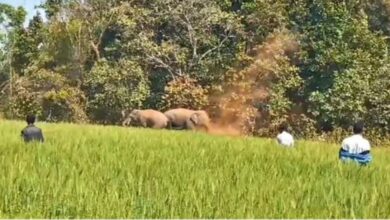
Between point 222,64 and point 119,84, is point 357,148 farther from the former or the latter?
point 119,84

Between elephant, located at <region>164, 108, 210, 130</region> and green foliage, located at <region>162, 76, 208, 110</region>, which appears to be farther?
green foliage, located at <region>162, 76, 208, 110</region>

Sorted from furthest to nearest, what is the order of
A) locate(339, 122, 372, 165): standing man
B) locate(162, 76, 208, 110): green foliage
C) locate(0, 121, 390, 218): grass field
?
locate(162, 76, 208, 110): green foliage < locate(339, 122, 372, 165): standing man < locate(0, 121, 390, 218): grass field

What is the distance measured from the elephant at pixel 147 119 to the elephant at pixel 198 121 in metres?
0.93

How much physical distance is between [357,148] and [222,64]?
1620 centimetres

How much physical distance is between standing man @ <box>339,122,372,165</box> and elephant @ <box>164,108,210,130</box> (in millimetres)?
14830

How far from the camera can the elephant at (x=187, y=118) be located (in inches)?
938

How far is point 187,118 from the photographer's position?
24047 mm

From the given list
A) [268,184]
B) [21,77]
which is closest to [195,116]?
[21,77]

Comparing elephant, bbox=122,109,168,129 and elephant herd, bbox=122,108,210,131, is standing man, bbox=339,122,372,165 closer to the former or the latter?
elephant herd, bbox=122,108,210,131

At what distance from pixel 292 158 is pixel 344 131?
13.4m

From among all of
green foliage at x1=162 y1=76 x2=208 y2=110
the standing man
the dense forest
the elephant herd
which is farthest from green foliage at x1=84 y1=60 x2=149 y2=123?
the standing man

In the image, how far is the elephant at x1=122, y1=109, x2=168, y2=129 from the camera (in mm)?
23828

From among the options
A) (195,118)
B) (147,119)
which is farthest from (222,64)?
(147,119)

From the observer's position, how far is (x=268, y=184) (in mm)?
6344
